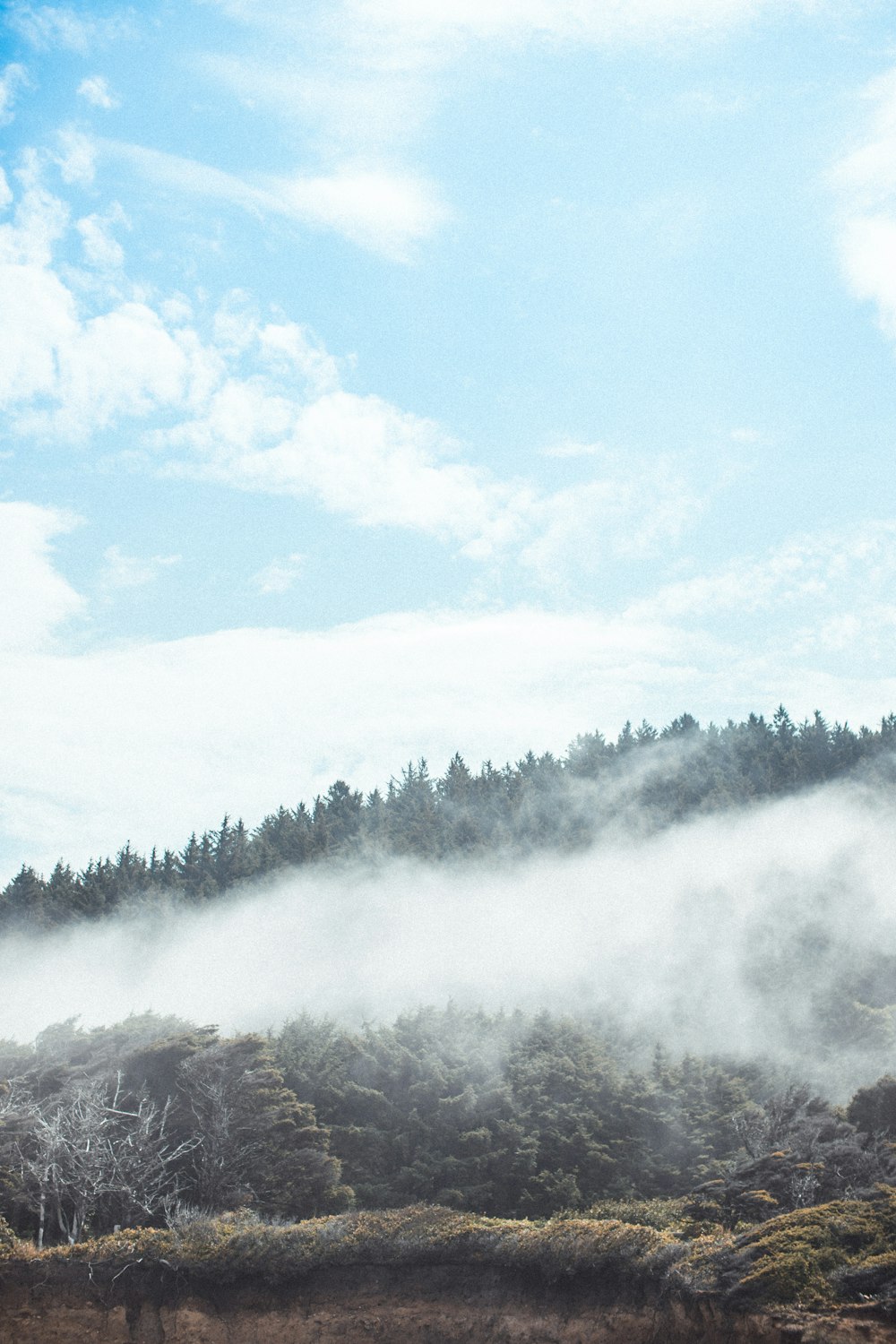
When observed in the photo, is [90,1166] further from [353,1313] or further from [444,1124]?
[444,1124]

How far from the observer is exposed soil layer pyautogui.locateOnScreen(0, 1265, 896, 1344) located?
20.0 m

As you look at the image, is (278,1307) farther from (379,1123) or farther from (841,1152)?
(841,1152)

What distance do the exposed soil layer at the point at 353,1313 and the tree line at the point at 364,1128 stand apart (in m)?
2.46

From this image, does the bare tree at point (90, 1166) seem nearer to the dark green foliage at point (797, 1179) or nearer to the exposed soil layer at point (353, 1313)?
the exposed soil layer at point (353, 1313)

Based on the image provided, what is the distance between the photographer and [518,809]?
3477 inches

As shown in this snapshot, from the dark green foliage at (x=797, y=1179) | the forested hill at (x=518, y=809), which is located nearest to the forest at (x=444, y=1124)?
the dark green foliage at (x=797, y=1179)

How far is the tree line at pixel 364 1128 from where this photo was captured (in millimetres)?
29234

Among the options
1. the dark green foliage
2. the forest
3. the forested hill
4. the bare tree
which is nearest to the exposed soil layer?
the forest

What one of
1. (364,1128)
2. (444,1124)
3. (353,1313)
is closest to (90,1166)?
(364,1128)

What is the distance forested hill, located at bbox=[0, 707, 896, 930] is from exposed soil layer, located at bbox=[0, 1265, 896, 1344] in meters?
56.8

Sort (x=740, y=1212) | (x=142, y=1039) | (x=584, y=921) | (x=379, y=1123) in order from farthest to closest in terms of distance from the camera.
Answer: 1. (x=584, y=921)
2. (x=142, y=1039)
3. (x=379, y=1123)
4. (x=740, y=1212)

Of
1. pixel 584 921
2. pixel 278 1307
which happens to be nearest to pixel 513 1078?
pixel 278 1307

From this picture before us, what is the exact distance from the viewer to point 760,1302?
695 inches

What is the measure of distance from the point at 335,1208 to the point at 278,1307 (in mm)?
5631
